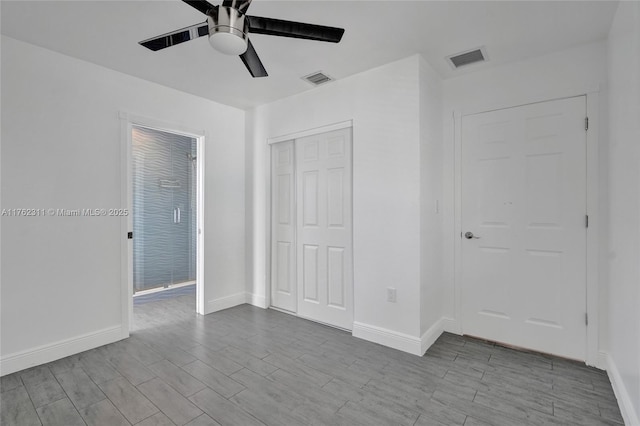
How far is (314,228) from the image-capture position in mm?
3533

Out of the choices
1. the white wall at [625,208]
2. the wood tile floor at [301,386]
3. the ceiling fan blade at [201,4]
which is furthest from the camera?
the wood tile floor at [301,386]

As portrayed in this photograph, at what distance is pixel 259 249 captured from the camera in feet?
13.3

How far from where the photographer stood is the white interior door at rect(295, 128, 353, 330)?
3.26 meters

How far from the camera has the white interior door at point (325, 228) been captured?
3.26 meters

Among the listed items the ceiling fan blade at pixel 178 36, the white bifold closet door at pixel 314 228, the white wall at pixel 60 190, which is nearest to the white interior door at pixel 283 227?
the white bifold closet door at pixel 314 228

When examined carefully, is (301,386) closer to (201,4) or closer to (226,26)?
(226,26)

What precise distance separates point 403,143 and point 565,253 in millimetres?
1643

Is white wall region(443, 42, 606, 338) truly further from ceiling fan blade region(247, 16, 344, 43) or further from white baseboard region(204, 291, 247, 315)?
white baseboard region(204, 291, 247, 315)

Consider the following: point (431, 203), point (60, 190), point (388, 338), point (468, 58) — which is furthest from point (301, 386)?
point (468, 58)

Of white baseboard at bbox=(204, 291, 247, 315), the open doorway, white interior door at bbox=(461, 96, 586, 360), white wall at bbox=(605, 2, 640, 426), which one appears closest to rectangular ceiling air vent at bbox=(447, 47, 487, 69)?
white interior door at bbox=(461, 96, 586, 360)

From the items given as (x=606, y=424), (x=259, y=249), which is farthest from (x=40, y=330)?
(x=606, y=424)

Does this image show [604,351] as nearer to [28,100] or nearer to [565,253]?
[565,253]

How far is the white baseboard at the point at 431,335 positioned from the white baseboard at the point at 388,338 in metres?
0.05

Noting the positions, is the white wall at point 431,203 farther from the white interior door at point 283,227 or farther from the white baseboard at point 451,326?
the white interior door at point 283,227
